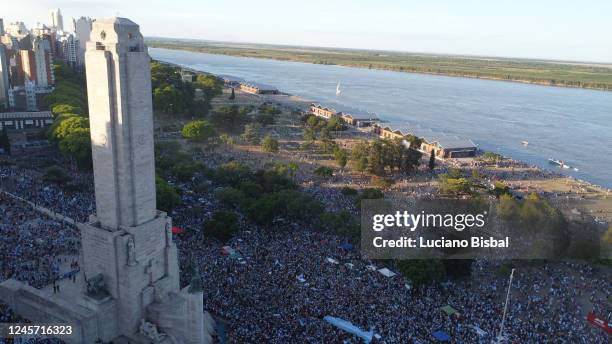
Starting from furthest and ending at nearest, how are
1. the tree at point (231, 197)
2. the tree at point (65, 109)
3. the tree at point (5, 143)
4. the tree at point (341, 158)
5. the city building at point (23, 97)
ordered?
the city building at point (23, 97) → the tree at point (65, 109) → the tree at point (341, 158) → the tree at point (5, 143) → the tree at point (231, 197)

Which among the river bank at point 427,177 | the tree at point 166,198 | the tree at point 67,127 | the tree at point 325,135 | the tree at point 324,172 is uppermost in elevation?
the tree at point 67,127

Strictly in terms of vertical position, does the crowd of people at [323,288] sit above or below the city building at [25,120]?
below

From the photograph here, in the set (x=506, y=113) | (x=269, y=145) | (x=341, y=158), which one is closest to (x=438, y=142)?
(x=341, y=158)

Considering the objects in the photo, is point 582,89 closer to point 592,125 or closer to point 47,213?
point 592,125

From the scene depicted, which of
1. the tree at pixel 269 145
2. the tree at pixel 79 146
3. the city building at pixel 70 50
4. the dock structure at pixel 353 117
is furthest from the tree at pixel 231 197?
the city building at pixel 70 50

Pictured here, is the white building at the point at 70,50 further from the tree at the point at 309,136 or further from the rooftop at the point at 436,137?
the rooftop at the point at 436,137

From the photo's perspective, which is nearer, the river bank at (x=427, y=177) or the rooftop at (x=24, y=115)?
the river bank at (x=427, y=177)

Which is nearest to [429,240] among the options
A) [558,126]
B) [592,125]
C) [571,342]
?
[571,342]

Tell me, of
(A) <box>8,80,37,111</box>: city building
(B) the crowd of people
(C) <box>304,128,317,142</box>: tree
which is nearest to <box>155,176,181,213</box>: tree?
(B) the crowd of people

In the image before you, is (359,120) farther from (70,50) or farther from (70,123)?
(70,50)
